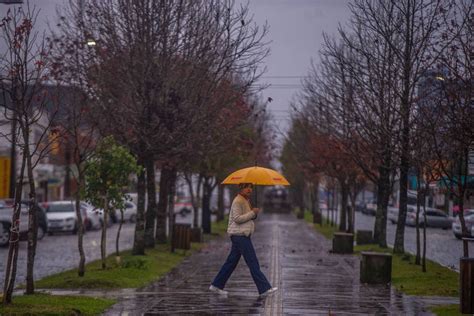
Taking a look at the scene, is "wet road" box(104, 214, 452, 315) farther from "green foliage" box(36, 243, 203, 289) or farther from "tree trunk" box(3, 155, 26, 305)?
"tree trunk" box(3, 155, 26, 305)

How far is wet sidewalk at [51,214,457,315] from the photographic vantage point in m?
14.3

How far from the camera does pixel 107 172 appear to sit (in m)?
19.9

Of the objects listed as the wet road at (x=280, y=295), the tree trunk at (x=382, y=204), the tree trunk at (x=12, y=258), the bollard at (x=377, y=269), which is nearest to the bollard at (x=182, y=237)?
the wet road at (x=280, y=295)

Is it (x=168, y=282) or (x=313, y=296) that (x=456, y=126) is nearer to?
(x=313, y=296)

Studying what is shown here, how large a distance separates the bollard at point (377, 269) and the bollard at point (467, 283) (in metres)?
5.91

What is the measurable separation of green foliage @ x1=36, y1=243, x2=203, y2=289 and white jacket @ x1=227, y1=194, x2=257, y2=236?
9.72 feet

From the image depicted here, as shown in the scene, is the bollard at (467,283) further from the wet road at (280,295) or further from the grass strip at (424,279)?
the grass strip at (424,279)

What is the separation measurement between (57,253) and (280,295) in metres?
16.2

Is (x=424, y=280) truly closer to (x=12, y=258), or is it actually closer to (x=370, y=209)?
(x=12, y=258)

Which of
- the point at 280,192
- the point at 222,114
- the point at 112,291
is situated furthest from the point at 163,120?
the point at 280,192

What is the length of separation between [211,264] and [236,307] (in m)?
9.63

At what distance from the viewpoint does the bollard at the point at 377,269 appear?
1889 cm

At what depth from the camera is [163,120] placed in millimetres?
23000

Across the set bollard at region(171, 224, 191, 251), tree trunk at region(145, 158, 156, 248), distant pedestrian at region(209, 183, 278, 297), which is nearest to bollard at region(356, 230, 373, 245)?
bollard at region(171, 224, 191, 251)
